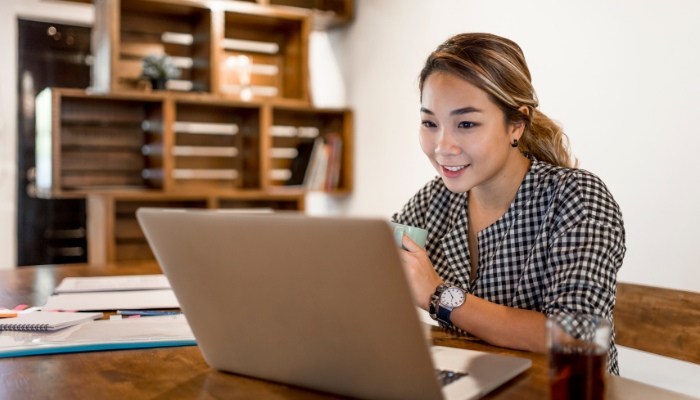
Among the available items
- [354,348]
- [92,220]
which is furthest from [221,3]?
[354,348]

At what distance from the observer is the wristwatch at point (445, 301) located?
117cm

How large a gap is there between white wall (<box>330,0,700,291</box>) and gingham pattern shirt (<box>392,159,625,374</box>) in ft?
2.81

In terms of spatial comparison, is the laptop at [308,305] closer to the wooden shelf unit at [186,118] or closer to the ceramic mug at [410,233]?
the ceramic mug at [410,233]

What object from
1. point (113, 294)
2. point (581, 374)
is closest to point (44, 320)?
point (113, 294)

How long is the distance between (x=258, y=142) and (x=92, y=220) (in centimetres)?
86

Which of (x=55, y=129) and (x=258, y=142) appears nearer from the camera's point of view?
(x=55, y=129)

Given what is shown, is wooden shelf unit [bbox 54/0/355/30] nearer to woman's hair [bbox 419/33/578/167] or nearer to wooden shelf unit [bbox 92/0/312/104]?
wooden shelf unit [bbox 92/0/312/104]

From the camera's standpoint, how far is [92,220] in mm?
3332

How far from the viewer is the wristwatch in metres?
1.17

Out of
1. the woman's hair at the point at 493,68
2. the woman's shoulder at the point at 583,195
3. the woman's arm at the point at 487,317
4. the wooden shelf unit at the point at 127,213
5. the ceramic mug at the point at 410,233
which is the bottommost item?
the wooden shelf unit at the point at 127,213

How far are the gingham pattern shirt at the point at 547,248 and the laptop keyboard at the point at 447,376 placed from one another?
0.37 m

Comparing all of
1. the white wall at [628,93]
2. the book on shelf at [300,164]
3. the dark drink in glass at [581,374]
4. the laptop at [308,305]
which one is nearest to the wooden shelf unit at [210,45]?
the book on shelf at [300,164]

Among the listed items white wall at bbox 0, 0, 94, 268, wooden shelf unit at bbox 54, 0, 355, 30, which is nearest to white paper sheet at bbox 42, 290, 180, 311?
wooden shelf unit at bbox 54, 0, 355, 30

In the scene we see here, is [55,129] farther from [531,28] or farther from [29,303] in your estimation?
[531,28]
